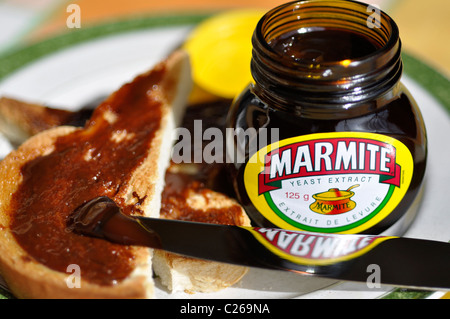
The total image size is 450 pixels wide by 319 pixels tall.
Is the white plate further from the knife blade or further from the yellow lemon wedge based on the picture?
the yellow lemon wedge

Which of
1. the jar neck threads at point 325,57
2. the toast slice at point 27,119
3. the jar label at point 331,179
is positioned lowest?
the jar label at point 331,179

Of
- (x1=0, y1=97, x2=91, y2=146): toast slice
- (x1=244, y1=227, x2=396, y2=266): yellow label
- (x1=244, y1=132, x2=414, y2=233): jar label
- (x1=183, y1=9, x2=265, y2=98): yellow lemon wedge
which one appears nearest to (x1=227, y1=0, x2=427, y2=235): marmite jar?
(x1=244, y1=132, x2=414, y2=233): jar label

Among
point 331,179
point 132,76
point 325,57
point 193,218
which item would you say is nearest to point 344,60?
point 325,57

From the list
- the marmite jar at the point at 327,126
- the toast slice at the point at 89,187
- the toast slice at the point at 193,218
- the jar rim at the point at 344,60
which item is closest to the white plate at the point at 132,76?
the toast slice at the point at 193,218

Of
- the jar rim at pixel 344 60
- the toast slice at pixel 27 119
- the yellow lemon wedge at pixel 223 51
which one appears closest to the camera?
the jar rim at pixel 344 60

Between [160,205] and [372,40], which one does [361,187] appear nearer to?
[372,40]

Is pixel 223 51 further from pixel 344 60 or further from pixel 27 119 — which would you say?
pixel 344 60

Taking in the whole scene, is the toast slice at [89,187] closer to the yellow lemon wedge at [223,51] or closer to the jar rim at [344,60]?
the yellow lemon wedge at [223,51]
